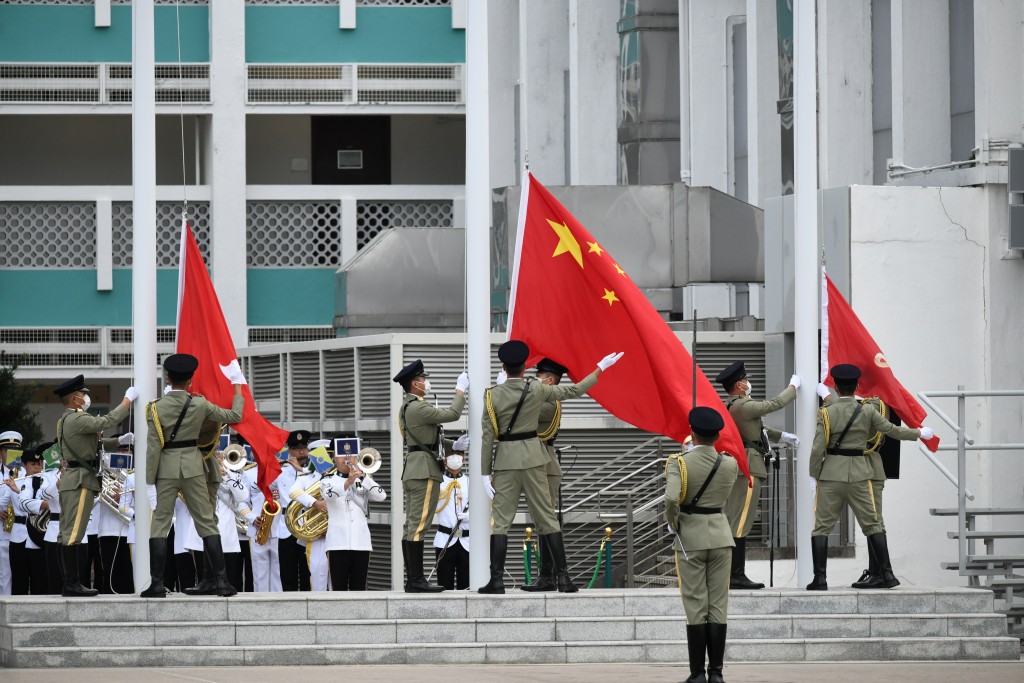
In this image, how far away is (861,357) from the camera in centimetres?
1491

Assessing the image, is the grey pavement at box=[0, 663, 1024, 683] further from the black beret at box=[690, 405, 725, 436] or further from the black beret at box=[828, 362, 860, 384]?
the black beret at box=[828, 362, 860, 384]

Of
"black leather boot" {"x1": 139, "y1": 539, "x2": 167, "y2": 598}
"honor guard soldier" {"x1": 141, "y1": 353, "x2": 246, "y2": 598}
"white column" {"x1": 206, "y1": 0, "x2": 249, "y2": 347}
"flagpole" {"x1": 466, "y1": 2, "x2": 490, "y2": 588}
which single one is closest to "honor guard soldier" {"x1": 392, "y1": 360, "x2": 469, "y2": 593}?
"flagpole" {"x1": 466, "y1": 2, "x2": 490, "y2": 588}

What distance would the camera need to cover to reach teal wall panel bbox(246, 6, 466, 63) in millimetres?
30672

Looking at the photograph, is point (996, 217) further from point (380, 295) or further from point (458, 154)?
point (458, 154)

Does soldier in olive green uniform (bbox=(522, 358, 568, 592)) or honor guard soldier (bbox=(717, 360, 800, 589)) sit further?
honor guard soldier (bbox=(717, 360, 800, 589))

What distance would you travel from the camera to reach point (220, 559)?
13.7 m

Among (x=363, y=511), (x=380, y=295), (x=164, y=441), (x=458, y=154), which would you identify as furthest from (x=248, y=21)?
(x=164, y=441)

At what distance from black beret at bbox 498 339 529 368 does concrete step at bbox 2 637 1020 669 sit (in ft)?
6.73

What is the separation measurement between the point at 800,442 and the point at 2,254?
19066mm

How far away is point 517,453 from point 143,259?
3.28 meters

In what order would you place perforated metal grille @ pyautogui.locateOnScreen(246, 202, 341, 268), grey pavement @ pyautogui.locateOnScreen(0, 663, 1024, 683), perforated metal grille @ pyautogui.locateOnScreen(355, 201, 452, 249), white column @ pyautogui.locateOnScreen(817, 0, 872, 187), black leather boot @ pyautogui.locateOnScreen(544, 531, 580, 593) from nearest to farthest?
grey pavement @ pyautogui.locateOnScreen(0, 663, 1024, 683) < black leather boot @ pyautogui.locateOnScreen(544, 531, 580, 593) < white column @ pyautogui.locateOnScreen(817, 0, 872, 187) < perforated metal grille @ pyautogui.locateOnScreen(246, 202, 341, 268) < perforated metal grille @ pyautogui.locateOnScreen(355, 201, 452, 249)

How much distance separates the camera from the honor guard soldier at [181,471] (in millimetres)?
13719

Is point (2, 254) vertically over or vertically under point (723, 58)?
under

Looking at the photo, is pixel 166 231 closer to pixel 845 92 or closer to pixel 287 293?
pixel 287 293
